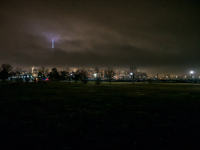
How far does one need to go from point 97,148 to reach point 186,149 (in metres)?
2.36

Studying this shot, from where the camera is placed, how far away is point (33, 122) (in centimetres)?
734

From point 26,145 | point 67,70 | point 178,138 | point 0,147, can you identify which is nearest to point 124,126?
point 178,138

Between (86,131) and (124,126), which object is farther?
(124,126)

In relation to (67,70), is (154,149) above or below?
below

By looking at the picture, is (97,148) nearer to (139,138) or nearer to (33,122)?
(139,138)

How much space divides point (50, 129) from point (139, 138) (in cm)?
320

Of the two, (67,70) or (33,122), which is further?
(67,70)

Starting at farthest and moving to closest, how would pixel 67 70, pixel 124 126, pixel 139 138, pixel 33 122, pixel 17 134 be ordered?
pixel 67 70, pixel 33 122, pixel 124 126, pixel 17 134, pixel 139 138

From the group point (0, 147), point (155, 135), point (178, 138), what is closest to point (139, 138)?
point (155, 135)

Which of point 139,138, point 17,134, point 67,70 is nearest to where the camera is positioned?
point 139,138

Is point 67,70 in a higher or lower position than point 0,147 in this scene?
higher

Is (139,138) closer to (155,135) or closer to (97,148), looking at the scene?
(155,135)

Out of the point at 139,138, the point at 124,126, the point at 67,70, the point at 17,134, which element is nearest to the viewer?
the point at 139,138

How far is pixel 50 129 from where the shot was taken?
624 centimetres
